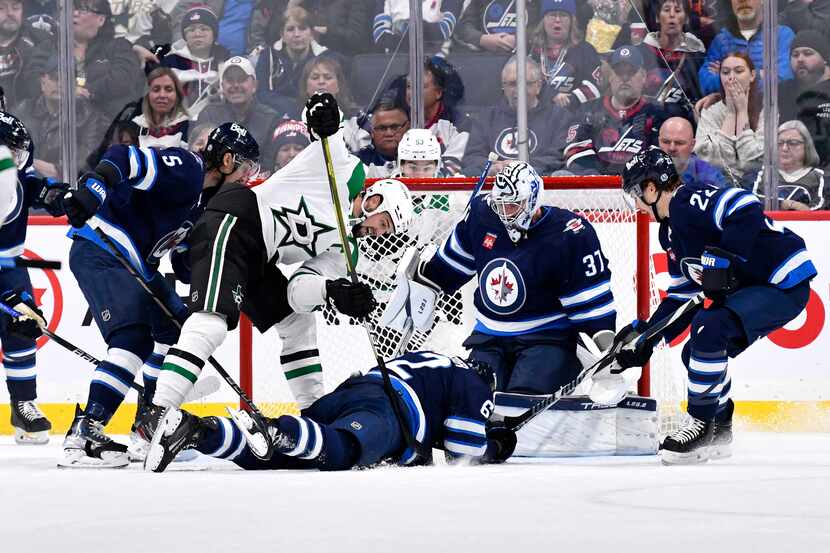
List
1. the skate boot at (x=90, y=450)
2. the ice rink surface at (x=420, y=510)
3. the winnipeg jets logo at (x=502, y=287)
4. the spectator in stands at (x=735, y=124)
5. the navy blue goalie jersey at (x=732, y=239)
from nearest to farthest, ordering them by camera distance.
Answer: the ice rink surface at (x=420, y=510) → the skate boot at (x=90, y=450) → the navy blue goalie jersey at (x=732, y=239) → the winnipeg jets logo at (x=502, y=287) → the spectator in stands at (x=735, y=124)

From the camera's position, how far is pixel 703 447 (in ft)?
13.1

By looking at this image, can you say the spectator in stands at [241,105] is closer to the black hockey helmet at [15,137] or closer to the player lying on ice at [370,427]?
the black hockey helmet at [15,137]

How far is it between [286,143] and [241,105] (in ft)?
0.98

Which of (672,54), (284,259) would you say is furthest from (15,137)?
(672,54)

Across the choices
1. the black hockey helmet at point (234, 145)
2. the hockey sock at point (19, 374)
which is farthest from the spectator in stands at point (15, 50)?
the black hockey helmet at point (234, 145)

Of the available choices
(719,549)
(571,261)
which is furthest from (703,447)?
(719,549)

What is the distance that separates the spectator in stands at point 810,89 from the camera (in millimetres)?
6207

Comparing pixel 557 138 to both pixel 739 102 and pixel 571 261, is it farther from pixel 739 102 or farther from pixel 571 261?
pixel 571 261

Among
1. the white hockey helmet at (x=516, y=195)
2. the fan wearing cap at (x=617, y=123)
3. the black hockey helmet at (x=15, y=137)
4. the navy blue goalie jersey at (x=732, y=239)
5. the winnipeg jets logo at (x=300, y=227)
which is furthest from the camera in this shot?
the fan wearing cap at (x=617, y=123)

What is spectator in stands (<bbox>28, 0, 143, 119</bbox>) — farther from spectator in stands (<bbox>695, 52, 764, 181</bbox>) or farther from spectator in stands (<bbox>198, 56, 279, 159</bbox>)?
spectator in stands (<bbox>695, 52, 764, 181</bbox>)

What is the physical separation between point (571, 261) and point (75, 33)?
10.8 ft

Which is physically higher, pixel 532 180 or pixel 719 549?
pixel 532 180

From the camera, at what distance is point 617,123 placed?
645 centimetres

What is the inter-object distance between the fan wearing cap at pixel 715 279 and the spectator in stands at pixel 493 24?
2437mm
